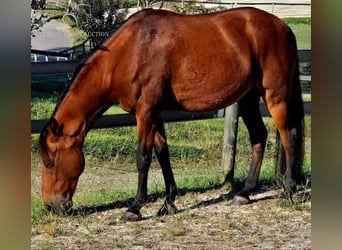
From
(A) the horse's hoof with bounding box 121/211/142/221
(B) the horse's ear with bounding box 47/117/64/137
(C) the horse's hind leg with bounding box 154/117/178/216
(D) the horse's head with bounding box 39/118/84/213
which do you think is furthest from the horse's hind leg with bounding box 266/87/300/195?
(B) the horse's ear with bounding box 47/117/64/137

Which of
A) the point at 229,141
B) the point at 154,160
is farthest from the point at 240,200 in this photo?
the point at 154,160

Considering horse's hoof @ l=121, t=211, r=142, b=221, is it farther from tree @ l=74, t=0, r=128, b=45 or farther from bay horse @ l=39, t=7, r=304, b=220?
tree @ l=74, t=0, r=128, b=45

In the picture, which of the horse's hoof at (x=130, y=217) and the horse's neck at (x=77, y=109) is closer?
the horse's neck at (x=77, y=109)

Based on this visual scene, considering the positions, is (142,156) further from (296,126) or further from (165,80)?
(296,126)

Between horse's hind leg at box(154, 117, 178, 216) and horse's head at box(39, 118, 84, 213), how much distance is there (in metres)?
0.54

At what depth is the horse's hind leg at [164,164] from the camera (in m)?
5.57

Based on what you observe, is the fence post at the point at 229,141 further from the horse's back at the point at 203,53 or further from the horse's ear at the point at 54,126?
the horse's ear at the point at 54,126

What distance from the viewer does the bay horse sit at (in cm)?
536

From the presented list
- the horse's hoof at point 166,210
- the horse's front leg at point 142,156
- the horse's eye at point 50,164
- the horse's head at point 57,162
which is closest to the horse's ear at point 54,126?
the horse's head at point 57,162

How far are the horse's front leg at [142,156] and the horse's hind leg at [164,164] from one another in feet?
0.51

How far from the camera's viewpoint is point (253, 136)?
5809 mm

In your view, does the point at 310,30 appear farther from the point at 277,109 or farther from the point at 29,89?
the point at 29,89

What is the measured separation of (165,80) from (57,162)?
2.97 ft
